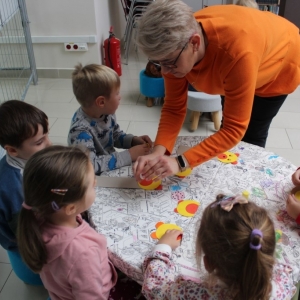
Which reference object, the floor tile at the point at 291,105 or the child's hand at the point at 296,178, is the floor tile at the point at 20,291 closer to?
Result: the child's hand at the point at 296,178

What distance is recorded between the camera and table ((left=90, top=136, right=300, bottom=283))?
3.31ft

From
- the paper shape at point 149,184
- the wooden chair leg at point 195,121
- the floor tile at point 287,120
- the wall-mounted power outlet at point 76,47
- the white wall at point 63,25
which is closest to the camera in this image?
the paper shape at point 149,184

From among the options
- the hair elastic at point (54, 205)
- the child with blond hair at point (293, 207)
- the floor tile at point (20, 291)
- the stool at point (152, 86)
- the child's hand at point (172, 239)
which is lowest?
the floor tile at point (20, 291)

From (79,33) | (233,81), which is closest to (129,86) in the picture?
(79,33)

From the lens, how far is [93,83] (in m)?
1.47

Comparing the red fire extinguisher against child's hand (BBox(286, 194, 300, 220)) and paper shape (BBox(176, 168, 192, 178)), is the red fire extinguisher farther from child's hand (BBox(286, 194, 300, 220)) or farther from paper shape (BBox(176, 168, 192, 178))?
child's hand (BBox(286, 194, 300, 220))

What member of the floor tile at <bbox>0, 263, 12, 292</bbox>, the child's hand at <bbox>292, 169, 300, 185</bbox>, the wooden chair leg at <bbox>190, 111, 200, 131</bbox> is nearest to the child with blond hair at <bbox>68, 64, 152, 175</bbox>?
the child's hand at <bbox>292, 169, 300, 185</bbox>

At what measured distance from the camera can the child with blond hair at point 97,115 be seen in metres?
1.41

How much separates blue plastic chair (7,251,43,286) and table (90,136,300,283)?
0.48 m

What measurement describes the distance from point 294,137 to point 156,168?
1899 millimetres

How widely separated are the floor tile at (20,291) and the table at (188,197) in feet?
2.12

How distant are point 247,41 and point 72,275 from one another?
90 centimetres

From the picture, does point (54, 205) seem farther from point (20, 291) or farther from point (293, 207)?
point (20, 291)

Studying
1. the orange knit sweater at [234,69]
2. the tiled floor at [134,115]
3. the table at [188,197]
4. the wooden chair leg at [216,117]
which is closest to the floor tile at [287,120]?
the tiled floor at [134,115]
